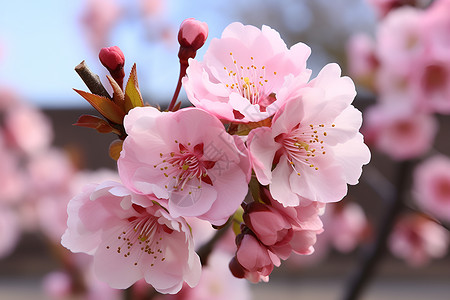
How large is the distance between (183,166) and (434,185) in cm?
181

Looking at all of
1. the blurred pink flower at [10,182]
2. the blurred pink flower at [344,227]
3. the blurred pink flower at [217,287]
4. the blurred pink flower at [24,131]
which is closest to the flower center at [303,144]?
the blurred pink flower at [217,287]

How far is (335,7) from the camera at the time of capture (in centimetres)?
584

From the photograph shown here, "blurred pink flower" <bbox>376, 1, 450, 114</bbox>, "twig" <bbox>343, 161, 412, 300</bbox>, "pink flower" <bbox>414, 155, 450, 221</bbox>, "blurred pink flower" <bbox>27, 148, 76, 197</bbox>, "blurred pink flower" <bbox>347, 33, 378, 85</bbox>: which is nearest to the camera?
"twig" <bbox>343, 161, 412, 300</bbox>

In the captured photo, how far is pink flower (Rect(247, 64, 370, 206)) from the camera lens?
14.4 inches

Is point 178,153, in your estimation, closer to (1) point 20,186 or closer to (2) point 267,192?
(2) point 267,192

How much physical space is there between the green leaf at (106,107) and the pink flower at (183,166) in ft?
0.10

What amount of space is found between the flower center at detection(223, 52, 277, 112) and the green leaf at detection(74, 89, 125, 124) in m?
0.10

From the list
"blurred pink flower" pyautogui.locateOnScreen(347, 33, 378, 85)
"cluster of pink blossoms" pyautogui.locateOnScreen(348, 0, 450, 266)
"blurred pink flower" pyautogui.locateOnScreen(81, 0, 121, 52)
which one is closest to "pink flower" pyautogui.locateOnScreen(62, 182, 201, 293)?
"cluster of pink blossoms" pyautogui.locateOnScreen(348, 0, 450, 266)

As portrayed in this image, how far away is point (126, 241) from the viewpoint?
43cm

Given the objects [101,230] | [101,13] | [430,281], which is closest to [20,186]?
[101,13]

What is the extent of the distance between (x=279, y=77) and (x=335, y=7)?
583 cm

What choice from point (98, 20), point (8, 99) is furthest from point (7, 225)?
point (98, 20)

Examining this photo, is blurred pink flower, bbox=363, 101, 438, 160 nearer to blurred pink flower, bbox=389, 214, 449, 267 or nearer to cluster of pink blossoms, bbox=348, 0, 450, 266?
cluster of pink blossoms, bbox=348, 0, 450, 266

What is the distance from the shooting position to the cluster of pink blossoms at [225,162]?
36cm
